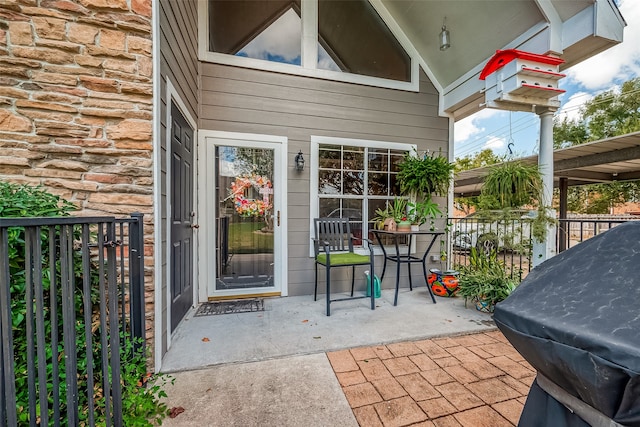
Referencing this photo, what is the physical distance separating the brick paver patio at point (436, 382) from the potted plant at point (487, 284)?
654 mm

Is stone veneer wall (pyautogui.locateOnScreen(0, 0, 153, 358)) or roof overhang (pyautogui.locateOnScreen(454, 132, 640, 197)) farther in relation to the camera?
roof overhang (pyautogui.locateOnScreen(454, 132, 640, 197))

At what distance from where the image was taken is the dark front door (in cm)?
233

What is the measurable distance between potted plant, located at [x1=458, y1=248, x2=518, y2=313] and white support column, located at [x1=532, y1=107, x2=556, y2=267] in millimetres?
395

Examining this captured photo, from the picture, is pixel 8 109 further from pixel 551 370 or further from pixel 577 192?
pixel 577 192

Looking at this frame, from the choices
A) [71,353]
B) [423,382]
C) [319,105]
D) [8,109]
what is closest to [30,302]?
[71,353]

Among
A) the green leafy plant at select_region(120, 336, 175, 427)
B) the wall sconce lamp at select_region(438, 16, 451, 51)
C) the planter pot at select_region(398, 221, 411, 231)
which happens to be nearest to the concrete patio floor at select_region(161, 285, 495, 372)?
the green leafy plant at select_region(120, 336, 175, 427)

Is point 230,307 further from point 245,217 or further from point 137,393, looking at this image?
point 137,393

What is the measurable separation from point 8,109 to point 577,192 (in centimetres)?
2233

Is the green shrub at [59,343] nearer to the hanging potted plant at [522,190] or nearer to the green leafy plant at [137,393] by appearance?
the green leafy plant at [137,393]

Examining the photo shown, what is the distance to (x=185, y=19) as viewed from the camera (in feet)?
8.30

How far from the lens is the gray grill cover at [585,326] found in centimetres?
59

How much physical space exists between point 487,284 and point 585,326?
247cm

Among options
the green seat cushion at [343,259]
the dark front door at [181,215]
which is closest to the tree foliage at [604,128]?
the green seat cushion at [343,259]

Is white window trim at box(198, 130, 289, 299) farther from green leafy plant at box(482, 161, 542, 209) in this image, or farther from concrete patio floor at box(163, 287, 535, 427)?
green leafy plant at box(482, 161, 542, 209)
